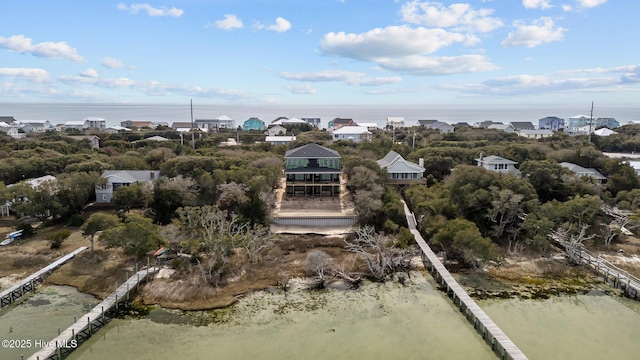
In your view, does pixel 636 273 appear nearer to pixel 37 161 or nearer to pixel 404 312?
pixel 404 312

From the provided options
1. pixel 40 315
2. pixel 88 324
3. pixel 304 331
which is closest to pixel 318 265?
pixel 304 331

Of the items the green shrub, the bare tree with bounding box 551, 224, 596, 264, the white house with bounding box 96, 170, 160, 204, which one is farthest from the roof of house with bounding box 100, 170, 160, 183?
the bare tree with bounding box 551, 224, 596, 264

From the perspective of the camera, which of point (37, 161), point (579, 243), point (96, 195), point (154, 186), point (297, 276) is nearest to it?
point (297, 276)

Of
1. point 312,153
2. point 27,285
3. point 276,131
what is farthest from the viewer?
point 276,131

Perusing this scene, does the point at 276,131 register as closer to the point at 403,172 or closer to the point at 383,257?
the point at 403,172

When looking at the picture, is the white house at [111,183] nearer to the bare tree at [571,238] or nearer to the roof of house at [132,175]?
the roof of house at [132,175]

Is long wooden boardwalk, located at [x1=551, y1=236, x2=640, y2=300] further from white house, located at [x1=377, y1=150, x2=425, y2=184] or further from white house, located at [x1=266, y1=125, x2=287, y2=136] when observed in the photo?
white house, located at [x1=266, y1=125, x2=287, y2=136]

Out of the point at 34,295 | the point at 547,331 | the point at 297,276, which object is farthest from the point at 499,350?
the point at 34,295
